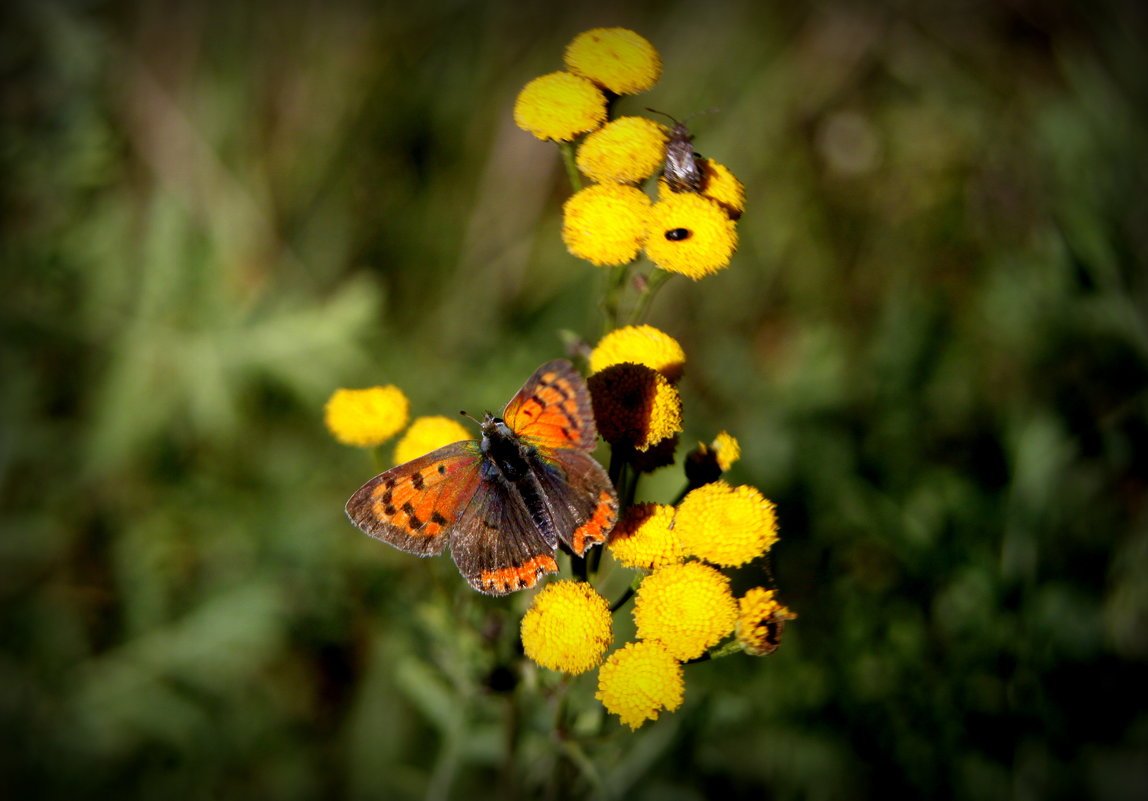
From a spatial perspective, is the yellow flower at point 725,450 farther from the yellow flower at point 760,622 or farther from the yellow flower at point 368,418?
the yellow flower at point 368,418

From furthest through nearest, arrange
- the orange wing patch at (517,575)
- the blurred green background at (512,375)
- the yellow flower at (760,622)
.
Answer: the blurred green background at (512,375)
the yellow flower at (760,622)
the orange wing patch at (517,575)

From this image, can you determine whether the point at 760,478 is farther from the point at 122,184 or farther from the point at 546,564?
the point at 122,184

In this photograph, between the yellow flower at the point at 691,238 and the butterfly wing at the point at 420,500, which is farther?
the yellow flower at the point at 691,238

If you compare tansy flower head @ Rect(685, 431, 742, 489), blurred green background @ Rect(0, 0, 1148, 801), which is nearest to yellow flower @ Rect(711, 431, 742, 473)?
tansy flower head @ Rect(685, 431, 742, 489)

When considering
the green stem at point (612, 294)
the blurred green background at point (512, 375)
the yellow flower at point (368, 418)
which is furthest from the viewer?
the blurred green background at point (512, 375)

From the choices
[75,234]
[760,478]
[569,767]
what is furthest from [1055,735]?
[75,234]

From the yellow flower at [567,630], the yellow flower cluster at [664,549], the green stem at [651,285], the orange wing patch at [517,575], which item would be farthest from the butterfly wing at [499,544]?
the green stem at [651,285]

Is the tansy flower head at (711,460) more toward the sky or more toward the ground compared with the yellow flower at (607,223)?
more toward the ground
